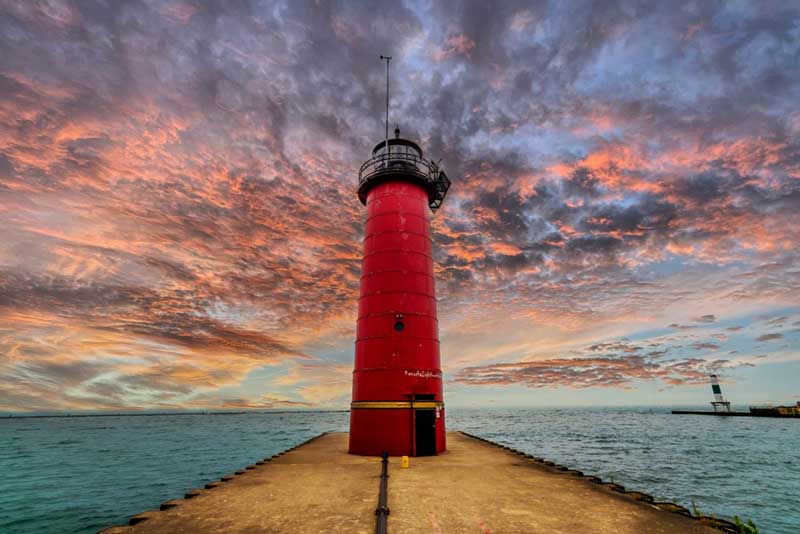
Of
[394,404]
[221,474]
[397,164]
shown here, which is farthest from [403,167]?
[221,474]

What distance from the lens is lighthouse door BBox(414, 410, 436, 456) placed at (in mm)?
15742

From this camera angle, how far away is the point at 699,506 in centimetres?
1747

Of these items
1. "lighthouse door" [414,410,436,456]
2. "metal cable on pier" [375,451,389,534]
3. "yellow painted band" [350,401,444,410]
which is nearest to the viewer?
"metal cable on pier" [375,451,389,534]

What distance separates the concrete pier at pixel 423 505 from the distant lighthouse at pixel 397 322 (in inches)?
98.7

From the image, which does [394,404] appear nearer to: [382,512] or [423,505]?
[423,505]

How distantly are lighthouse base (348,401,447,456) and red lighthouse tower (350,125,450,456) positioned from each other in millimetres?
36

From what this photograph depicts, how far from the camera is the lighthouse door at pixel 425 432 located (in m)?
15.7

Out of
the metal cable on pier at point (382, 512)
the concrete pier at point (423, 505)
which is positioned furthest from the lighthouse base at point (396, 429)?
the metal cable on pier at point (382, 512)

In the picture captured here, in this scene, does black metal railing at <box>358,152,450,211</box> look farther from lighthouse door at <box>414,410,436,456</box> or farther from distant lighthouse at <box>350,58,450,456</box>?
lighthouse door at <box>414,410,436,456</box>

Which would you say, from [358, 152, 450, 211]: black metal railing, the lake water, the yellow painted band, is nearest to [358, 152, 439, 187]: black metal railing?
[358, 152, 450, 211]: black metal railing

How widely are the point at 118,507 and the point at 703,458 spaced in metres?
40.3

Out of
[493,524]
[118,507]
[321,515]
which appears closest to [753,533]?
[493,524]

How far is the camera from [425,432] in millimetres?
15914

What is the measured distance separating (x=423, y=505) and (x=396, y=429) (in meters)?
6.95
